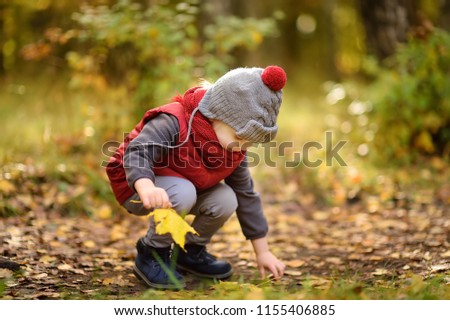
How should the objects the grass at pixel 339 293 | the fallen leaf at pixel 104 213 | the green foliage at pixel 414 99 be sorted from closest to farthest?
the grass at pixel 339 293, the fallen leaf at pixel 104 213, the green foliage at pixel 414 99

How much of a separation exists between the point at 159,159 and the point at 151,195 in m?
0.33

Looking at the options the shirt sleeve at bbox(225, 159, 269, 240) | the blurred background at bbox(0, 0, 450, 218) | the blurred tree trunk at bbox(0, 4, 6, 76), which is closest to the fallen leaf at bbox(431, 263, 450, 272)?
the shirt sleeve at bbox(225, 159, 269, 240)

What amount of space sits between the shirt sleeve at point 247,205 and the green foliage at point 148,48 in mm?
1838

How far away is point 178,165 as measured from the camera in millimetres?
2684

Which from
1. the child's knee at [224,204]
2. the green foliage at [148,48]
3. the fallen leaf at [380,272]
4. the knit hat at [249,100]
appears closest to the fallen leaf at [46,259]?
the child's knee at [224,204]

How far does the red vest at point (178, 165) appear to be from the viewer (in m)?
2.63

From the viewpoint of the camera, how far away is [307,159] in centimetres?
584

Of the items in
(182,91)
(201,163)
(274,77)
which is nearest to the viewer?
(274,77)

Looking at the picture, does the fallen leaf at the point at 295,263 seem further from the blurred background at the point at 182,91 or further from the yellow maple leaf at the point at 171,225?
the blurred background at the point at 182,91

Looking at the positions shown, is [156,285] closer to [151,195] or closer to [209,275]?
[209,275]

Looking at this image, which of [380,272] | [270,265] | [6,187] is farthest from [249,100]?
[6,187]

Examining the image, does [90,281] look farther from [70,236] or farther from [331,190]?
[331,190]

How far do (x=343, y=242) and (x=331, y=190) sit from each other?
1.32 metres

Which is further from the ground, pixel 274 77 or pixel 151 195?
pixel 274 77
